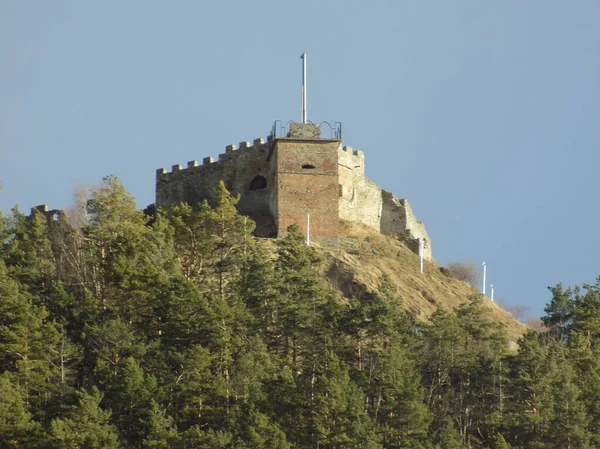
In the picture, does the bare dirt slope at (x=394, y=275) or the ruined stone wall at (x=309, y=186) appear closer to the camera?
the bare dirt slope at (x=394, y=275)

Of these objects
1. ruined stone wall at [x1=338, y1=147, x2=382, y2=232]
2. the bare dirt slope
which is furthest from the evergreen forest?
ruined stone wall at [x1=338, y1=147, x2=382, y2=232]

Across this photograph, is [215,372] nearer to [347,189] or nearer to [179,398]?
[179,398]

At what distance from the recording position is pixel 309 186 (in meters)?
73.5

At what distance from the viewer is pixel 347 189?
77188 mm

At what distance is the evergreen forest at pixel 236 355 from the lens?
53.8 metres

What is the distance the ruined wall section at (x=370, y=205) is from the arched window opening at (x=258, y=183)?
4.19 metres

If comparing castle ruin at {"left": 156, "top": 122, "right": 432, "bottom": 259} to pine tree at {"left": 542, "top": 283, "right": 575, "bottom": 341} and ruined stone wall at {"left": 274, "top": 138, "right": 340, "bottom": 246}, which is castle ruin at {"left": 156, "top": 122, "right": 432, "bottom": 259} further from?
pine tree at {"left": 542, "top": 283, "right": 575, "bottom": 341}

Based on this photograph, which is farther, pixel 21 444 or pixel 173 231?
pixel 173 231

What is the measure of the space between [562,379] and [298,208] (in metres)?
Result: 18.3

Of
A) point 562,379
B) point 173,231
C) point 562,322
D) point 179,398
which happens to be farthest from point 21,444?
point 562,322

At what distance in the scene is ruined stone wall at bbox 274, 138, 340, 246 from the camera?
73000 mm

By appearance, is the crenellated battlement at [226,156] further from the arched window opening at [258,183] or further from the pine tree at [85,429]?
the pine tree at [85,429]

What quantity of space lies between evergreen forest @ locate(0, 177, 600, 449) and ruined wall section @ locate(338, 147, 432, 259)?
9083mm

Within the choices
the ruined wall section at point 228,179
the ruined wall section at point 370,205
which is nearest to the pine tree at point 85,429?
the ruined wall section at point 228,179
